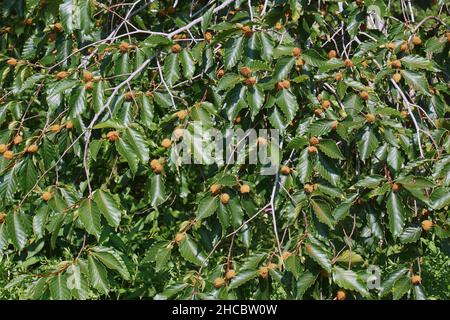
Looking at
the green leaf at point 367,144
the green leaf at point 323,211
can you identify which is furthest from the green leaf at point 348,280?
the green leaf at point 367,144

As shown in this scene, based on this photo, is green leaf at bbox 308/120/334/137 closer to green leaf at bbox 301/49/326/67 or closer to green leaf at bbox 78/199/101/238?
green leaf at bbox 301/49/326/67

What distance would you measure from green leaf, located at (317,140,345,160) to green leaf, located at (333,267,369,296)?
0.34 meters

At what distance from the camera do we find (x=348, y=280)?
5.54 feet

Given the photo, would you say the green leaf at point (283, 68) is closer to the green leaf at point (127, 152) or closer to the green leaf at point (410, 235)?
the green leaf at point (127, 152)

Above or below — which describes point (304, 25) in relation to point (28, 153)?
above

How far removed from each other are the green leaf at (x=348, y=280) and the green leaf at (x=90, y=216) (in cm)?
68

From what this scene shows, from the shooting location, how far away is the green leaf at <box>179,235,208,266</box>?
1.82 metres

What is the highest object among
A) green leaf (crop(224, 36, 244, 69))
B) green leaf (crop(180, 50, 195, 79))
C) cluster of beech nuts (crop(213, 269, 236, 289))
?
green leaf (crop(224, 36, 244, 69))

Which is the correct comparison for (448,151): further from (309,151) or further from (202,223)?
(202,223)

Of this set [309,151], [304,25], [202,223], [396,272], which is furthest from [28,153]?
[396,272]

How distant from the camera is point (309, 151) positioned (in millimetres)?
1866

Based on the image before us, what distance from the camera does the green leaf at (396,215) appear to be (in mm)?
1786

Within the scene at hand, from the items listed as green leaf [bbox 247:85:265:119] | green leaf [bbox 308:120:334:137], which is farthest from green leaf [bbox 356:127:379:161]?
green leaf [bbox 247:85:265:119]

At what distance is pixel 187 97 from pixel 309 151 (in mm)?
699
